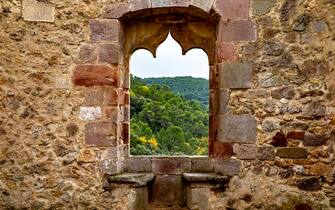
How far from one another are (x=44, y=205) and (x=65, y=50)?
1.58 meters

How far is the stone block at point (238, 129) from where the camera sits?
15.7 feet

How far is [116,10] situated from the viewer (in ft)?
15.9

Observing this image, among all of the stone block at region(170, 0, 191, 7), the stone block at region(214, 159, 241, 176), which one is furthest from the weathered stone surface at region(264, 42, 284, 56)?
the stone block at region(214, 159, 241, 176)

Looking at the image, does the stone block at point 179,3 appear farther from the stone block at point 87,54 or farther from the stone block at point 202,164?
the stone block at point 202,164

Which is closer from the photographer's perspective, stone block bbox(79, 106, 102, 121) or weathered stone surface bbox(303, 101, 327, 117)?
weathered stone surface bbox(303, 101, 327, 117)

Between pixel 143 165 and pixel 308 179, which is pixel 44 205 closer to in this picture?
pixel 143 165

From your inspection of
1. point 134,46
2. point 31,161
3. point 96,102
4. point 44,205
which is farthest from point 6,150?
point 134,46

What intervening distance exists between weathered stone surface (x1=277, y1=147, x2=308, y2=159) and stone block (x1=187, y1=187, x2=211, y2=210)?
840 mm

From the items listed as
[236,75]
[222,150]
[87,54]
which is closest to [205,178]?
[222,150]

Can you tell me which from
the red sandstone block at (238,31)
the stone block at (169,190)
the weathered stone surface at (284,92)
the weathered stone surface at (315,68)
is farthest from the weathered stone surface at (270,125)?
the stone block at (169,190)

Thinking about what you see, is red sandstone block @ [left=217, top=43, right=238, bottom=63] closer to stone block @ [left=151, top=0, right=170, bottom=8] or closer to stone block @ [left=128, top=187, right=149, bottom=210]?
stone block @ [left=151, top=0, right=170, bottom=8]

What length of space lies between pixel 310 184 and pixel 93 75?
2428 mm

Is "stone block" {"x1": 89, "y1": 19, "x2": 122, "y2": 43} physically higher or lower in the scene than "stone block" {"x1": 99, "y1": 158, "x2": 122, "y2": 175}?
higher

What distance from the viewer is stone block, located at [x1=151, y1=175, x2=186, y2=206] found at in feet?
16.6
